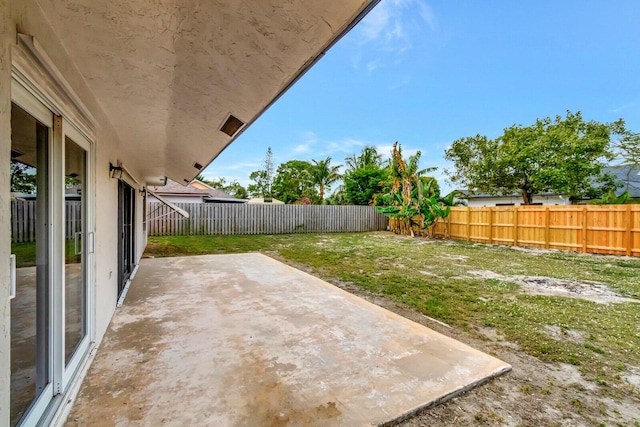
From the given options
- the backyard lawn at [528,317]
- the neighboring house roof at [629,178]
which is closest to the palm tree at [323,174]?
the backyard lawn at [528,317]

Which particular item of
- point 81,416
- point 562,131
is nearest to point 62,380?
point 81,416

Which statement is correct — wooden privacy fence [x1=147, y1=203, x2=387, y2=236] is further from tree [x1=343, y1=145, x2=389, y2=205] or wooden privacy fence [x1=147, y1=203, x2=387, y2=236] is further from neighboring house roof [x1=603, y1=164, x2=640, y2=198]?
neighboring house roof [x1=603, y1=164, x2=640, y2=198]

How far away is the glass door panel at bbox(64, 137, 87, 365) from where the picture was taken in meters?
2.02

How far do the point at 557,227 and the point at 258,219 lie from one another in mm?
12459

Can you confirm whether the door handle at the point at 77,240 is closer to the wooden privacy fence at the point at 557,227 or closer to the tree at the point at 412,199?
the wooden privacy fence at the point at 557,227

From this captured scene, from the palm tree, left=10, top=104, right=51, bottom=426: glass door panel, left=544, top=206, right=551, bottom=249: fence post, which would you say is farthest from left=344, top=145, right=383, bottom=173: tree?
left=10, top=104, right=51, bottom=426: glass door panel

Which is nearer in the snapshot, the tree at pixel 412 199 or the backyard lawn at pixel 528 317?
the backyard lawn at pixel 528 317

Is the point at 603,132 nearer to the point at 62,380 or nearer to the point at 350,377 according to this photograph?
the point at 350,377

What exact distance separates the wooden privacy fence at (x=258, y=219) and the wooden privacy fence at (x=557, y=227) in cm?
539

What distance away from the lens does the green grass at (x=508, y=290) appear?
300cm

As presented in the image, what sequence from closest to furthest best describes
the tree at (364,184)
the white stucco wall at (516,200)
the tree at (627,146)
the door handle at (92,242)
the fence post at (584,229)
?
the door handle at (92,242) < the fence post at (584,229) < the tree at (627,146) < the white stucco wall at (516,200) < the tree at (364,184)

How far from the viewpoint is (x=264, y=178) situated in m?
33.9

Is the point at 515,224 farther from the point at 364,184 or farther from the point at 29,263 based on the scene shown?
the point at 29,263

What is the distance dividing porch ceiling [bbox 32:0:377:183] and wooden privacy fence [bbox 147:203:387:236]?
12.2 metres
